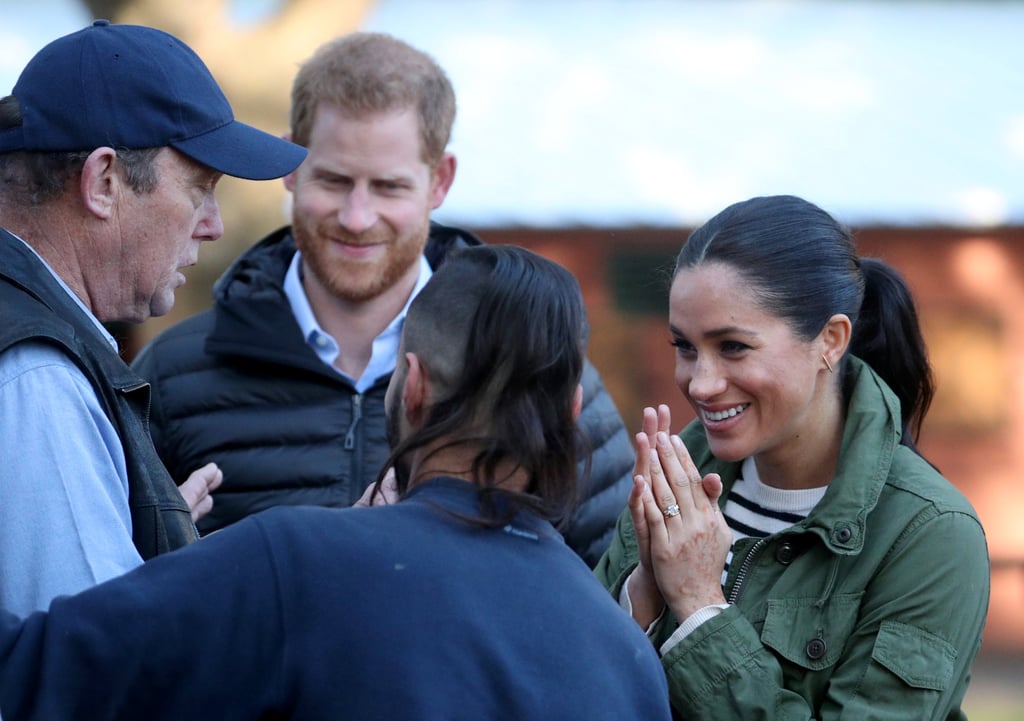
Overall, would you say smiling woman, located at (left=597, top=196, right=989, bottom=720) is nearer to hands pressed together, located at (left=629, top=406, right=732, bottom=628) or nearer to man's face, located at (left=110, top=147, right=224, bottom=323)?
hands pressed together, located at (left=629, top=406, right=732, bottom=628)

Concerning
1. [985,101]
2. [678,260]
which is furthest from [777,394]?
[985,101]

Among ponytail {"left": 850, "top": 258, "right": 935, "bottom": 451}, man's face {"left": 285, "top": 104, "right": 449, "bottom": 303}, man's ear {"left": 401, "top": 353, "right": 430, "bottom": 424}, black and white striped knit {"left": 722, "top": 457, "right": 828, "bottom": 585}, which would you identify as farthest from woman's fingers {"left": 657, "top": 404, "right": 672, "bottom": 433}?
man's face {"left": 285, "top": 104, "right": 449, "bottom": 303}

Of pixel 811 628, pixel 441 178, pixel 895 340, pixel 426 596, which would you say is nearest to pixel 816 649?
pixel 811 628

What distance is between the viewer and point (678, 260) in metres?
2.54

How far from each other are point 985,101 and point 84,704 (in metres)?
6.33

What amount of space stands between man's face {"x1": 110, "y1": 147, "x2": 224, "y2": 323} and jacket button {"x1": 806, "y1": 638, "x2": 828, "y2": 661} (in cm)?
122

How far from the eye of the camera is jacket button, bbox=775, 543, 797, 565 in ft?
7.49

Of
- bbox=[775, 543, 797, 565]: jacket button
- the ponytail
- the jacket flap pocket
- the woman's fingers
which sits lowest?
the jacket flap pocket

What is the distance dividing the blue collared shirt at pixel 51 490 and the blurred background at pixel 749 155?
4062mm

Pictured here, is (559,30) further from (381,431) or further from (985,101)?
(381,431)

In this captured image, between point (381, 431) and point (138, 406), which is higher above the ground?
point (138, 406)

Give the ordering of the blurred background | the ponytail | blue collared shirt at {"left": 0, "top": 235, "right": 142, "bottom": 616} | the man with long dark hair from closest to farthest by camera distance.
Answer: the man with long dark hair
blue collared shirt at {"left": 0, "top": 235, "right": 142, "bottom": 616}
the ponytail
the blurred background

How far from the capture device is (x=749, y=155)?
631 centimetres

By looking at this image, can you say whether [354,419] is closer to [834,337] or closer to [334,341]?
[334,341]
